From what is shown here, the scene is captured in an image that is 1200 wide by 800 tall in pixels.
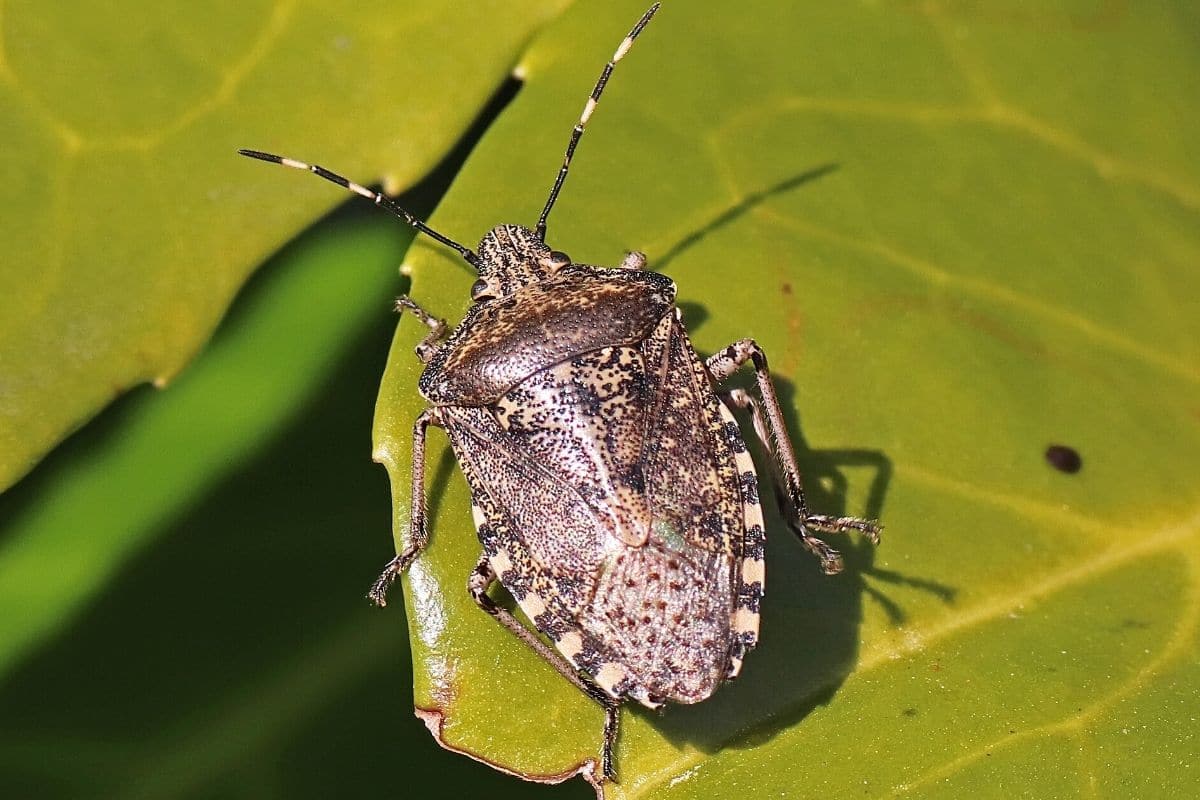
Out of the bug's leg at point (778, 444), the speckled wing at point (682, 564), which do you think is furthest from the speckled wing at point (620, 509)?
the bug's leg at point (778, 444)

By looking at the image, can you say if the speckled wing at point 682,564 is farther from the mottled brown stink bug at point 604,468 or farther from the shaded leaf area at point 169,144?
the shaded leaf area at point 169,144

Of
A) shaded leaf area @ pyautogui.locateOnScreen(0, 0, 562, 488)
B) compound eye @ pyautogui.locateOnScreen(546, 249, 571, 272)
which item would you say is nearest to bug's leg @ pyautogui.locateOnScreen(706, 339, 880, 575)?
compound eye @ pyautogui.locateOnScreen(546, 249, 571, 272)

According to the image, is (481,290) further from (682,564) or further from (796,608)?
(796,608)

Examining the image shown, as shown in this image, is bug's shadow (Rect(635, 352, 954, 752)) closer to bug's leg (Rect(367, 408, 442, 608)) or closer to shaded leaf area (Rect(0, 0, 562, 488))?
bug's leg (Rect(367, 408, 442, 608))

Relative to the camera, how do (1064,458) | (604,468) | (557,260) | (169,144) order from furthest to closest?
(557,260) → (1064,458) → (169,144) → (604,468)

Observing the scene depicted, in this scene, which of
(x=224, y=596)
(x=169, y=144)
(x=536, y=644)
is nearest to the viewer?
(x=536, y=644)

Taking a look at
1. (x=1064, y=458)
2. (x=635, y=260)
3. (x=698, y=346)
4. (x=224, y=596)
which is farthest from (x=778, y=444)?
(x=224, y=596)
